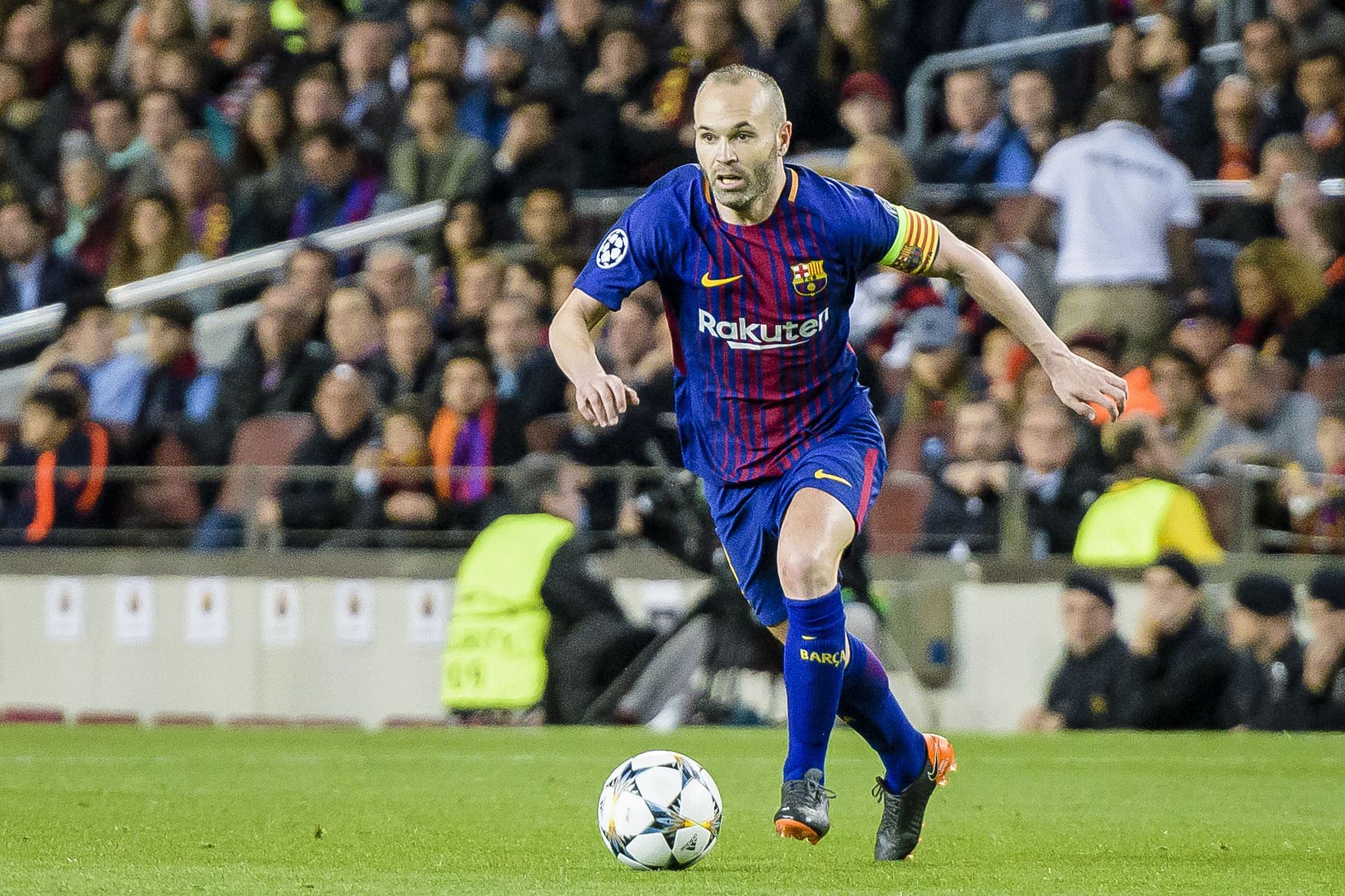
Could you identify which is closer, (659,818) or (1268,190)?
(659,818)

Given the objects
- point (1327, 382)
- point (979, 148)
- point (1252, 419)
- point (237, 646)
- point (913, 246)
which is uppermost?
point (979, 148)

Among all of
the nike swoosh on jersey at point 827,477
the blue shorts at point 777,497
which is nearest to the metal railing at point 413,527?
the blue shorts at point 777,497

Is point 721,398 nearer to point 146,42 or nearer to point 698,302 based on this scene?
point 698,302

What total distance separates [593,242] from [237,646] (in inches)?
158

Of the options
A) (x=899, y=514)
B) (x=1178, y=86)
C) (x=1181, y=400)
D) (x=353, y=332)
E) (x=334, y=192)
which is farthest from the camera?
(x=334, y=192)

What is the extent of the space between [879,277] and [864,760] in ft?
12.9

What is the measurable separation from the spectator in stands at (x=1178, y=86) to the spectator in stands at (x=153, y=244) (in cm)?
682

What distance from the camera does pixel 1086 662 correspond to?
39.0 feet

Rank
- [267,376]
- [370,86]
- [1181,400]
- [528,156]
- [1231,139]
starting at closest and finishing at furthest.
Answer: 1. [1181,400]
2. [1231,139]
3. [267,376]
4. [528,156]
5. [370,86]

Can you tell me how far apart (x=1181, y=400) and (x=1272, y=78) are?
9.74 feet

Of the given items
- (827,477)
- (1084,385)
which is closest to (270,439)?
(827,477)

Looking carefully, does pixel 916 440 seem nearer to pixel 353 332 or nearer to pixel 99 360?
pixel 353 332

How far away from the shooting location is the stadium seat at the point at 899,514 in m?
12.4

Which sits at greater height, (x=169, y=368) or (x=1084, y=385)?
(x=169, y=368)
